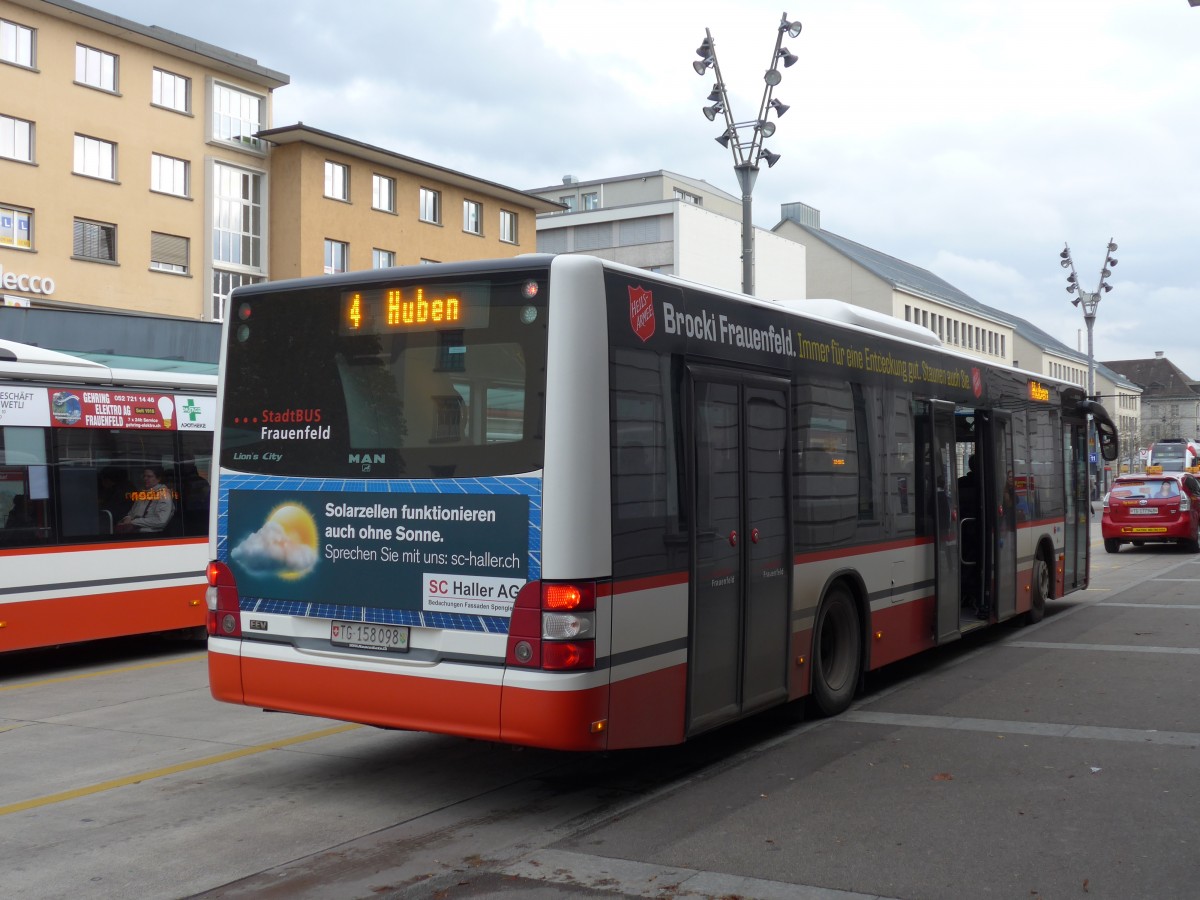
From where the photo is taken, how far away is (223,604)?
296 inches

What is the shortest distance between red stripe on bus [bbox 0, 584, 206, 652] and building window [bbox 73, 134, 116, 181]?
27.0 metres

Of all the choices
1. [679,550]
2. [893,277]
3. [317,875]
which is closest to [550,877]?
[317,875]

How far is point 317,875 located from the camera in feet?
18.8

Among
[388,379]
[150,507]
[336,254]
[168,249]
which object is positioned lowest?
[150,507]

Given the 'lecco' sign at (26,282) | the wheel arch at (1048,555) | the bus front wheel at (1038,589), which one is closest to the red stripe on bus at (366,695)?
the wheel arch at (1048,555)

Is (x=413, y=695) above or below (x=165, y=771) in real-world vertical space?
above

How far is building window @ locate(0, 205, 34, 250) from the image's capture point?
3434 cm

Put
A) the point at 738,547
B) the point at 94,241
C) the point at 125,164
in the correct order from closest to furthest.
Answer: the point at 738,547
the point at 94,241
the point at 125,164

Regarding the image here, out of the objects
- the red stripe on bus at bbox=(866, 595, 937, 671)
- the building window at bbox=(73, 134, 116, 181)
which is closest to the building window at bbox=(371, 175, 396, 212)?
the building window at bbox=(73, 134, 116, 181)

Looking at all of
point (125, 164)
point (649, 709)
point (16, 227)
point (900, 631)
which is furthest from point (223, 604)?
A: point (125, 164)

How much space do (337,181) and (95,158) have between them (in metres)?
9.13

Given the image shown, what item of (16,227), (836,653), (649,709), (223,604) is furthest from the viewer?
(16,227)

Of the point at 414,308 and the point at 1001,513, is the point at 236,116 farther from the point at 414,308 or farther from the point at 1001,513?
the point at 414,308

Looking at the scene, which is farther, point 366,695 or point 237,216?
point 237,216
